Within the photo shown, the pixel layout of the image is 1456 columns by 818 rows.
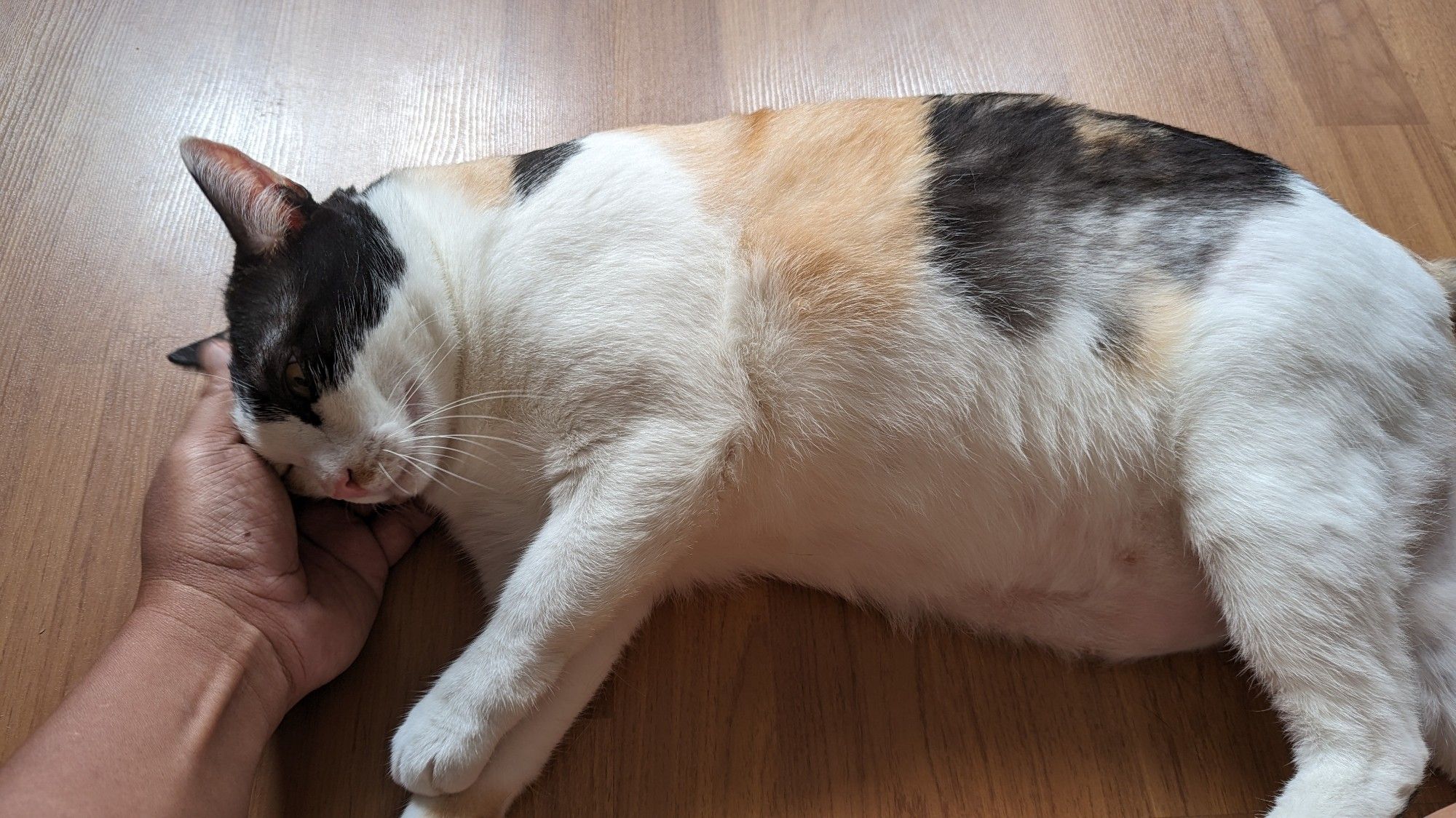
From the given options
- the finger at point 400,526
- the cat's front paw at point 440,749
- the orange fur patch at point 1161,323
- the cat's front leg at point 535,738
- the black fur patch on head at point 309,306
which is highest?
the black fur patch on head at point 309,306

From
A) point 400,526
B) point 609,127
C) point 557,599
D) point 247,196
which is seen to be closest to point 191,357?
point 247,196

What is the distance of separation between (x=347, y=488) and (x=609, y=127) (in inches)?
40.2

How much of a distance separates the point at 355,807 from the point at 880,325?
3.63ft

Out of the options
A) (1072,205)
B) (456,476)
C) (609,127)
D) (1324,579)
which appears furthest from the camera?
(609,127)

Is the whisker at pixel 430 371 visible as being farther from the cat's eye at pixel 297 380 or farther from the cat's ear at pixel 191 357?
the cat's ear at pixel 191 357

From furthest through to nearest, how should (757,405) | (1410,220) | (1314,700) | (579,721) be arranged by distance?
(1410,220) < (579,721) < (757,405) < (1314,700)

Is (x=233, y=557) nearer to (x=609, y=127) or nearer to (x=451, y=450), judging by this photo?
(x=451, y=450)

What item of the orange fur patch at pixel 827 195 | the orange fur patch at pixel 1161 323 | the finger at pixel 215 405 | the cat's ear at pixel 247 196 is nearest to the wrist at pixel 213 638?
the finger at pixel 215 405

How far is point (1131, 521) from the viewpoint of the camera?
1.40 metres

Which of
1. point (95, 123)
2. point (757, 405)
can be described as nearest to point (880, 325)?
point (757, 405)

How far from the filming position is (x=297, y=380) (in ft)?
4.33

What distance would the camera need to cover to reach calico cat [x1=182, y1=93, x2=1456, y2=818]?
4.20 feet

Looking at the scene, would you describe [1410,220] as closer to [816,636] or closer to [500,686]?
[816,636]

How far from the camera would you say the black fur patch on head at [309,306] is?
131 centimetres
